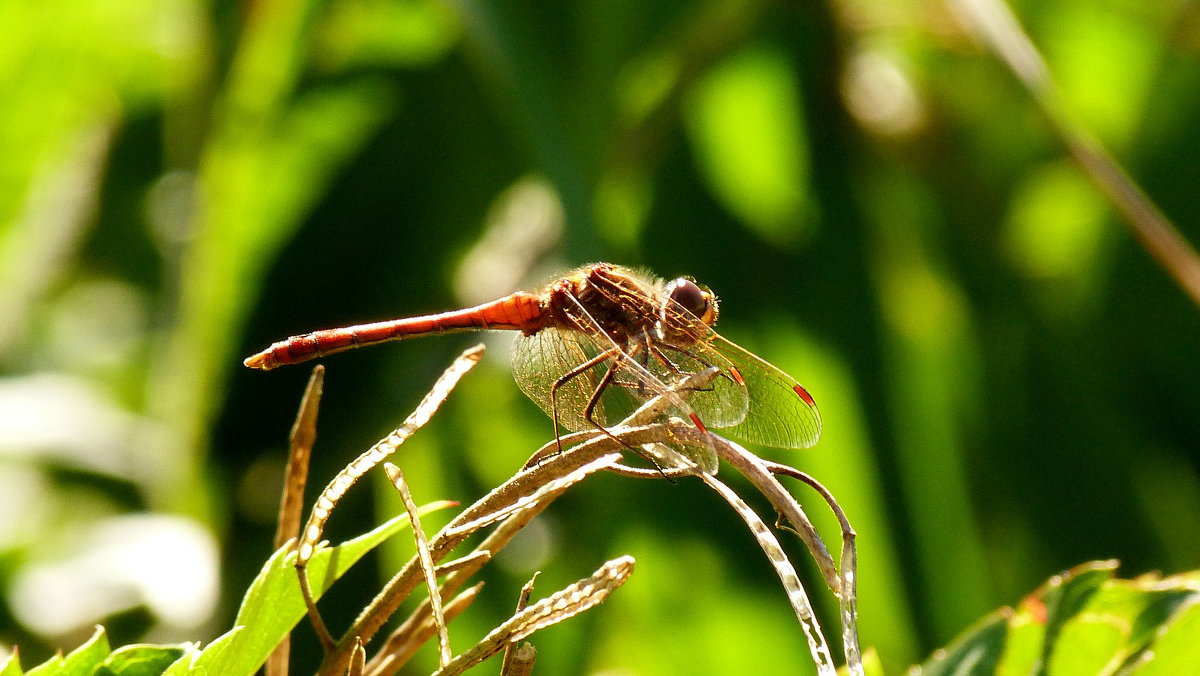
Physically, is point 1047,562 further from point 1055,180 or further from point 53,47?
point 53,47

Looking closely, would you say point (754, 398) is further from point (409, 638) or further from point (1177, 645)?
point (409, 638)

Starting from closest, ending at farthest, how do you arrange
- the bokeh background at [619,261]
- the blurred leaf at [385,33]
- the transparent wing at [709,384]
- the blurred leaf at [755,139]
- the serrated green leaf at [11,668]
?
the serrated green leaf at [11,668], the transparent wing at [709,384], the bokeh background at [619,261], the blurred leaf at [385,33], the blurred leaf at [755,139]

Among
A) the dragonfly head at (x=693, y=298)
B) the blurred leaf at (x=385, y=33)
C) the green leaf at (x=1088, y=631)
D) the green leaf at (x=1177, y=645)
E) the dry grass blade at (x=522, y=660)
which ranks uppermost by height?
the blurred leaf at (x=385, y=33)

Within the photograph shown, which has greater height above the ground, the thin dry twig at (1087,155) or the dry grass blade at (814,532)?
the thin dry twig at (1087,155)

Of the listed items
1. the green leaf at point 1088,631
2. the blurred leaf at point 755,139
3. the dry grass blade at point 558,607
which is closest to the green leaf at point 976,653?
the green leaf at point 1088,631

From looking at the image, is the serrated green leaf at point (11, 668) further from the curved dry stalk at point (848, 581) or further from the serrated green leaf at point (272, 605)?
the curved dry stalk at point (848, 581)

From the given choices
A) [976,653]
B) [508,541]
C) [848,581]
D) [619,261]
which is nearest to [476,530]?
[508,541]

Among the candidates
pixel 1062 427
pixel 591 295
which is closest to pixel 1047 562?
pixel 1062 427
